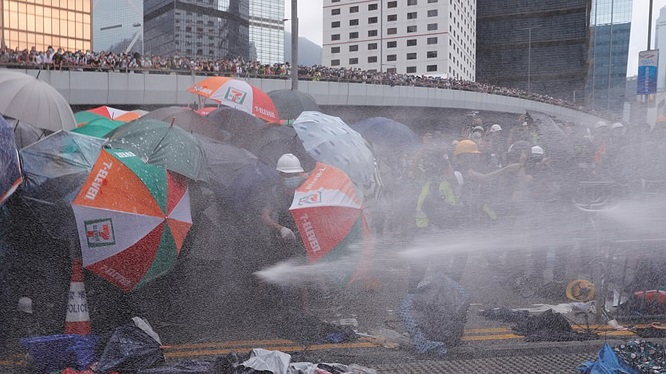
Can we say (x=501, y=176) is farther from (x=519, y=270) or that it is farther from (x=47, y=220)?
(x=47, y=220)

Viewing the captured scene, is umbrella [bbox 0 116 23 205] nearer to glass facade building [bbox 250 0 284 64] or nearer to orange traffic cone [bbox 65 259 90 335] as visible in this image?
orange traffic cone [bbox 65 259 90 335]

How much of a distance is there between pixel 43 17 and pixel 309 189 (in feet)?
188

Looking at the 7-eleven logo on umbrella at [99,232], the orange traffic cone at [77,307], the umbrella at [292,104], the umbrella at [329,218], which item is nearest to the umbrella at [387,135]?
the umbrella at [292,104]

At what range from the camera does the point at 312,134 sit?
737 cm

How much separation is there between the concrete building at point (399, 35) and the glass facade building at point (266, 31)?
57.4 meters

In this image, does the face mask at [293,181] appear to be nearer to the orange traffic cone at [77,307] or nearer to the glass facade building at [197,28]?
the orange traffic cone at [77,307]

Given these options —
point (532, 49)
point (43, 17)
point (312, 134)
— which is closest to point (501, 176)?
point (312, 134)

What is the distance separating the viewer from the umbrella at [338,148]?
23.4 ft

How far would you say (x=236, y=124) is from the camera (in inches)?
295

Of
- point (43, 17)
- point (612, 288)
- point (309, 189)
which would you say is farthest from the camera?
point (43, 17)

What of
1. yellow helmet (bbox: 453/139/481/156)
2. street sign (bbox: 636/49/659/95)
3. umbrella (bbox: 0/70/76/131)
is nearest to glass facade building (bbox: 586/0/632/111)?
street sign (bbox: 636/49/659/95)

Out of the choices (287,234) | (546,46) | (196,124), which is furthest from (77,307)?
(546,46)

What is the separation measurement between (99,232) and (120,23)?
10856cm

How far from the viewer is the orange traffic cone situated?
A: 15.6 ft
